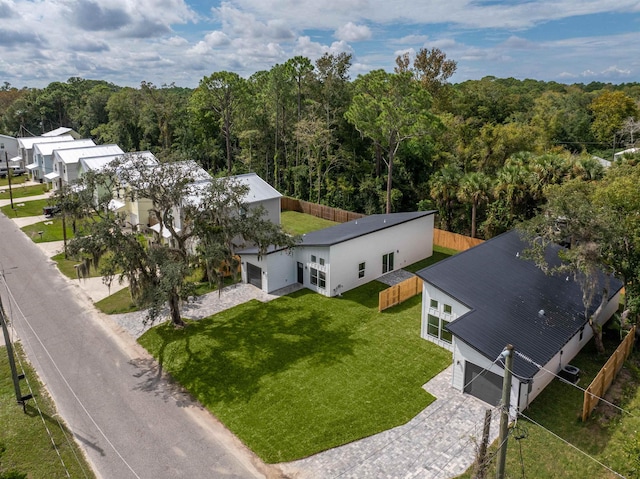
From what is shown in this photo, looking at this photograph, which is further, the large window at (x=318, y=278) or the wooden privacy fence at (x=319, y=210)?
the wooden privacy fence at (x=319, y=210)

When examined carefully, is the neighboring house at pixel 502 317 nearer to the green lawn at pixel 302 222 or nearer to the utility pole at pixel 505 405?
the utility pole at pixel 505 405

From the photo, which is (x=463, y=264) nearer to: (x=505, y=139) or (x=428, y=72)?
(x=505, y=139)

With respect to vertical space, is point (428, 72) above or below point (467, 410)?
above

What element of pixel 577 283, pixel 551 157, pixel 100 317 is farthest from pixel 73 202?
pixel 551 157

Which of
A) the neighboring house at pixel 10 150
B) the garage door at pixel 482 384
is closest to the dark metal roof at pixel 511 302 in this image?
the garage door at pixel 482 384

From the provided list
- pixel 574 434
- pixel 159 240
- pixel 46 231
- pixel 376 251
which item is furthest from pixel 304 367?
pixel 46 231

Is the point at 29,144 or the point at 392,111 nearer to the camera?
the point at 392,111

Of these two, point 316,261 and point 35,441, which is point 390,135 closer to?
point 316,261
